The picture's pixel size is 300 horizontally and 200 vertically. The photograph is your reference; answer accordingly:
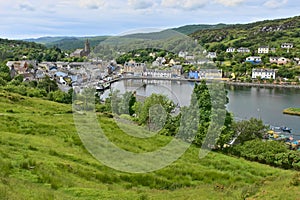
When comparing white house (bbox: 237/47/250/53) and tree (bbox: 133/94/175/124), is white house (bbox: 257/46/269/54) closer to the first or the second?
white house (bbox: 237/47/250/53)

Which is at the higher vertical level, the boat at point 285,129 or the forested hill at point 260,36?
the forested hill at point 260,36

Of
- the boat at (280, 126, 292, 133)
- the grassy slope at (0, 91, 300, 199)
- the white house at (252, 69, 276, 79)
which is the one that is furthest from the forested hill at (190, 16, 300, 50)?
the grassy slope at (0, 91, 300, 199)

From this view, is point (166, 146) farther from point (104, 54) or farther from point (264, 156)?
point (264, 156)

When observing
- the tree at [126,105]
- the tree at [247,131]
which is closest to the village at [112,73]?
the tree at [126,105]

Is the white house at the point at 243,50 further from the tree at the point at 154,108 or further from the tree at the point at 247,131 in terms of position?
the tree at the point at 154,108

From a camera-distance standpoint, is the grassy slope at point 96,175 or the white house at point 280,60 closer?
the grassy slope at point 96,175
